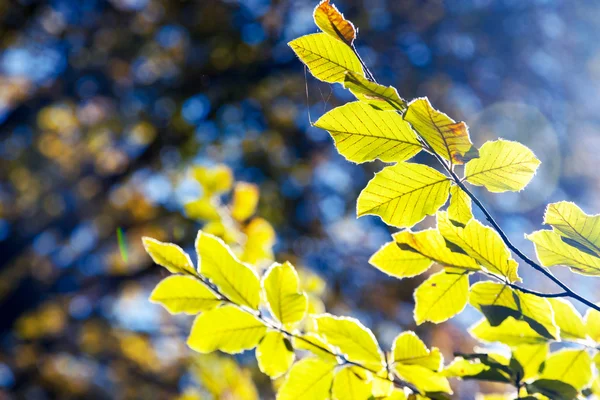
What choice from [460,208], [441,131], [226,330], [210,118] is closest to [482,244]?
[460,208]

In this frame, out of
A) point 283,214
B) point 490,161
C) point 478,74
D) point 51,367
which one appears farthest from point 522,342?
point 51,367

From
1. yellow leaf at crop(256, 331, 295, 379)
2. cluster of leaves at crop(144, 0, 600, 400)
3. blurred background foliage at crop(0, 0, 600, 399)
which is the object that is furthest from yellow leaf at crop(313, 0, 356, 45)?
blurred background foliage at crop(0, 0, 600, 399)

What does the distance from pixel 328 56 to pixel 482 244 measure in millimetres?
282

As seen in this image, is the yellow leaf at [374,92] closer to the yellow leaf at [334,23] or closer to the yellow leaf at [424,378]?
the yellow leaf at [334,23]

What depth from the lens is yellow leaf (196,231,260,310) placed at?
707 millimetres

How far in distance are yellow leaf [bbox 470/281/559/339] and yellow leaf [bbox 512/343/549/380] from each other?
152 millimetres

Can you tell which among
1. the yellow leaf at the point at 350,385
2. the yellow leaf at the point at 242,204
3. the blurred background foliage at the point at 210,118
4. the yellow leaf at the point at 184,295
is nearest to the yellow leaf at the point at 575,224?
the yellow leaf at the point at 350,385

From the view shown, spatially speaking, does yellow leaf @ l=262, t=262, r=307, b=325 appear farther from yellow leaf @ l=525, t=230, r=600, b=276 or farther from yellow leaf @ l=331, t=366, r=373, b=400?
yellow leaf @ l=525, t=230, r=600, b=276

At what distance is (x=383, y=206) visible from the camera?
0.56 m

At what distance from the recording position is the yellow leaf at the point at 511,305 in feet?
1.92

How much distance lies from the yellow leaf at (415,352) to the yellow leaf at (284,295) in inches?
6.0

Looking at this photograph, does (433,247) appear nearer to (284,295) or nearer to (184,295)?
(284,295)

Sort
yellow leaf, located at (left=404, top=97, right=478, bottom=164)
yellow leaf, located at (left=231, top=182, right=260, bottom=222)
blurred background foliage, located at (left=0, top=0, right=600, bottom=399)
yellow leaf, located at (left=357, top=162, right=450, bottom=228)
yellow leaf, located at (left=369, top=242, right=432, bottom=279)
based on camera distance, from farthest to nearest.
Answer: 1. blurred background foliage, located at (left=0, top=0, right=600, bottom=399)
2. yellow leaf, located at (left=231, top=182, right=260, bottom=222)
3. yellow leaf, located at (left=369, top=242, right=432, bottom=279)
4. yellow leaf, located at (left=357, top=162, right=450, bottom=228)
5. yellow leaf, located at (left=404, top=97, right=478, bottom=164)

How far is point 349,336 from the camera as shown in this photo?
70cm
